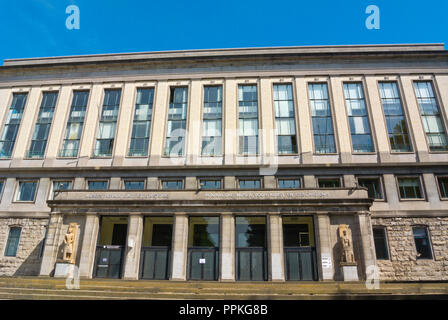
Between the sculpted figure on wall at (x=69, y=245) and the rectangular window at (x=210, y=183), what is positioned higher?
the rectangular window at (x=210, y=183)

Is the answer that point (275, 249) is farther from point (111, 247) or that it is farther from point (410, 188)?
point (410, 188)

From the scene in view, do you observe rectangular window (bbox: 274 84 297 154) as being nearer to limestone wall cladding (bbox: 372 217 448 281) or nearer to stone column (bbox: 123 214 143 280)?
limestone wall cladding (bbox: 372 217 448 281)

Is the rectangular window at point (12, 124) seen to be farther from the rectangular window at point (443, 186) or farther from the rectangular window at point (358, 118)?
the rectangular window at point (443, 186)

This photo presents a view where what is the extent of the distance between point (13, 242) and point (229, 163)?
2167 cm

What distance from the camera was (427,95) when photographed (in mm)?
31672

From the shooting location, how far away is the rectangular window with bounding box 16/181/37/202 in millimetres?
30219

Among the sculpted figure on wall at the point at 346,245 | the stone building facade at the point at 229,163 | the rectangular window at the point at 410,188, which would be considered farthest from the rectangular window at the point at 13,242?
the rectangular window at the point at 410,188

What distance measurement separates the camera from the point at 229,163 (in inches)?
1168

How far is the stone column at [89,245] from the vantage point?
22984mm

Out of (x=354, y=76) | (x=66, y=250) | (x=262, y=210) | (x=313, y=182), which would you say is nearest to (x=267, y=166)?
(x=313, y=182)

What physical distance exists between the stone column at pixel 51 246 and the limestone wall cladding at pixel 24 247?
5560 mm

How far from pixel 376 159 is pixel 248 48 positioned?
728 inches

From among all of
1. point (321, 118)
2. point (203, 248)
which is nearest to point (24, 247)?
point (203, 248)

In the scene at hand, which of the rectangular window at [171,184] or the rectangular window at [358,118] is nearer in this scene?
the rectangular window at [171,184]
